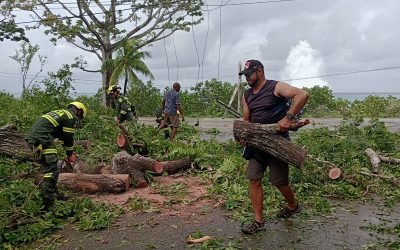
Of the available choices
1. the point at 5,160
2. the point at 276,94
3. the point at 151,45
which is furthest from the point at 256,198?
the point at 151,45

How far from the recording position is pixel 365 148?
8.94 m

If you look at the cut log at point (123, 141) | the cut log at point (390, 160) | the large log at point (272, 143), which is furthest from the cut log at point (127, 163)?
the cut log at point (390, 160)

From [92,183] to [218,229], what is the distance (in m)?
2.58

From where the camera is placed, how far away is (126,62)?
2391cm

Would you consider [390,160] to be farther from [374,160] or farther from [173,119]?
[173,119]

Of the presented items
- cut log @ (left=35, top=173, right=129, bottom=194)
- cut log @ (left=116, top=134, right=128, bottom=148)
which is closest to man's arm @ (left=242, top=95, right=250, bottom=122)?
cut log @ (left=35, top=173, right=129, bottom=194)

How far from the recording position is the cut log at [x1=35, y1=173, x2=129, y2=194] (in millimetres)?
6941

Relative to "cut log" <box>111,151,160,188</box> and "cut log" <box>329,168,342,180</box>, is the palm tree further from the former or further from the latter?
"cut log" <box>329,168,342,180</box>

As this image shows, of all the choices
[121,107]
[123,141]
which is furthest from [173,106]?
[123,141]

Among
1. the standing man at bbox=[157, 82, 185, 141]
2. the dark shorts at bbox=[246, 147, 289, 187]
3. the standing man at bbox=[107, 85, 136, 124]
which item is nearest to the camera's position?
the dark shorts at bbox=[246, 147, 289, 187]

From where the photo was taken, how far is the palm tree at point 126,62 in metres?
23.8

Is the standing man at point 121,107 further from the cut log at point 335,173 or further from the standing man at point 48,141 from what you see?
the cut log at point 335,173

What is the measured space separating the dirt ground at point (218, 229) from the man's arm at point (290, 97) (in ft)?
4.31

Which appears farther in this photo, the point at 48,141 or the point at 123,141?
the point at 123,141
